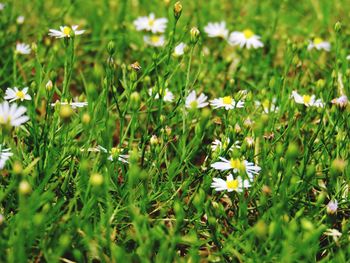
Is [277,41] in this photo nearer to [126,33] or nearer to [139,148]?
[126,33]

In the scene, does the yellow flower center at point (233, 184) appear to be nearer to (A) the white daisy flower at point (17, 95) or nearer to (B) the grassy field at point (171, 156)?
(B) the grassy field at point (171, 156)

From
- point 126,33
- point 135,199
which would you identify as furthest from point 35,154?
point 126,33

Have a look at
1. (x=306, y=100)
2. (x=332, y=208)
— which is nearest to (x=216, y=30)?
(x=306, y=100)

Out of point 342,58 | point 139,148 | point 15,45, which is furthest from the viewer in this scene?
point 15,45

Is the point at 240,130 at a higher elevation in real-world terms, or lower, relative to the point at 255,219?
higher

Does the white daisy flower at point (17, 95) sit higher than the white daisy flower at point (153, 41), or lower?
higher

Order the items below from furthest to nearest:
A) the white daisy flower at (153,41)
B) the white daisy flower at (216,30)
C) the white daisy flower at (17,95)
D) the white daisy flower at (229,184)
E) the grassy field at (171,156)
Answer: the white daisy flower at (216,30), the white daisy flower at (153,41), the white daisy flower at (17,95), the white daisy flower at (229,184), the grassy field at (171,156)

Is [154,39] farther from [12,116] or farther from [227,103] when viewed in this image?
[12,116]

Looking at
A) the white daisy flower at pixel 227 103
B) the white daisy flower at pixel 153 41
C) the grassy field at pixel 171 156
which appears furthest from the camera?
the white daisy flower at pixel 153 41

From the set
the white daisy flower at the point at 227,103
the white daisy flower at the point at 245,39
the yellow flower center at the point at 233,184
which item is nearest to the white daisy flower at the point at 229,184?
the yellow flower center at the point at 233,184
